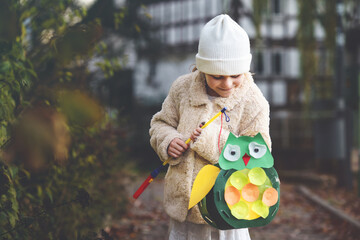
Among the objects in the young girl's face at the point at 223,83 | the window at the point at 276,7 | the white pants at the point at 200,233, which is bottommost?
the window at the point at 276,7

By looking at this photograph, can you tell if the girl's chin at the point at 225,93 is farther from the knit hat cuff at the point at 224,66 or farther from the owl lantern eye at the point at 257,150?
the owl lantern eye at the point at 257,150

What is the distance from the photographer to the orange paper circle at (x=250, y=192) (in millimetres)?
2162

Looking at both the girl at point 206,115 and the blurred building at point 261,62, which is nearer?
the girl at point 206,115

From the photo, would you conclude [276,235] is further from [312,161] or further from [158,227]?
[312,161]

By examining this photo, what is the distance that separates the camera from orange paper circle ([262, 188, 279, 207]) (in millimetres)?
2152

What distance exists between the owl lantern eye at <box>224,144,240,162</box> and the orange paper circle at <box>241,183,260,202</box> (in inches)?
5.4

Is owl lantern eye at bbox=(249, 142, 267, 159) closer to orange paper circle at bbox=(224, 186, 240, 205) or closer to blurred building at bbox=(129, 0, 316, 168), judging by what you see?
orange paper circle at bbox=(224, 186, 240, 205)

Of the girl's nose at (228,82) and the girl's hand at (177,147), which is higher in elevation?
the girl's nose at (228,82)

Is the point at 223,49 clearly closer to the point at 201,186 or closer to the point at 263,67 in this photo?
the point at 201,186

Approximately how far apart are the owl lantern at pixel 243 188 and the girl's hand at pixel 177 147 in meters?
0.31

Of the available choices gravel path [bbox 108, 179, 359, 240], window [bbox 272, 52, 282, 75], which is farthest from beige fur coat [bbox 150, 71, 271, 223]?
window [bbox 272, 52, 282, 75]

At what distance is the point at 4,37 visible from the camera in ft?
7.15

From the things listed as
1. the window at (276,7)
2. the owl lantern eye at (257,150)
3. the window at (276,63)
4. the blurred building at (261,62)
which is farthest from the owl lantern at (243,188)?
the window at (276,7)

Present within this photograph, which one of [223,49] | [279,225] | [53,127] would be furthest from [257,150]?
[279,225]
